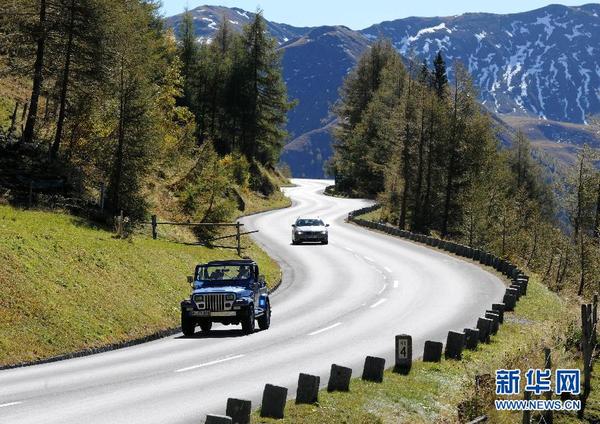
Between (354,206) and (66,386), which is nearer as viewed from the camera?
(66,386)

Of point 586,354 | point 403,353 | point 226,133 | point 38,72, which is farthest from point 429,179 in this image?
point 403,353

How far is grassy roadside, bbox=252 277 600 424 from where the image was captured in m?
13.6

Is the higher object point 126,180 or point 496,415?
point 126,180

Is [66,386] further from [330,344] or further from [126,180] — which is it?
[126,180]

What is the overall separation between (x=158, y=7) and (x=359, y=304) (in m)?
56.7

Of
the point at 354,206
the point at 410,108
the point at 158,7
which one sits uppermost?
the point at 158,7

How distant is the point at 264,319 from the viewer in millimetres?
24750

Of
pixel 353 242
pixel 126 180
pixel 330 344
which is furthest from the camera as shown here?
pixel 353 242

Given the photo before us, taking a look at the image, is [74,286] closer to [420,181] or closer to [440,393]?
[440,393]

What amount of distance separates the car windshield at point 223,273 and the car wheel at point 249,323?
48.3 inches

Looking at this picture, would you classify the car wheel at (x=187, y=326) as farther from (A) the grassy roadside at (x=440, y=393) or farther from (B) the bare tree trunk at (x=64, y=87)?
(B) the bare tree trunk at (x=64, y=87)

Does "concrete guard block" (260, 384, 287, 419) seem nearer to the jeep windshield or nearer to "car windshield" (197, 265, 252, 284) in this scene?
the jeep windshield

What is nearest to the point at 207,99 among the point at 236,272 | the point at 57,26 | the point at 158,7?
the point at 158,7

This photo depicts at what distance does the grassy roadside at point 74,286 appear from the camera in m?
20.5
